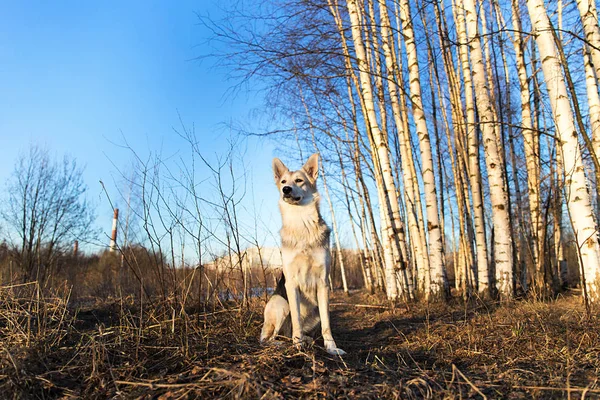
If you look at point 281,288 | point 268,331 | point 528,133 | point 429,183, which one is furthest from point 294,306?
point 528,133

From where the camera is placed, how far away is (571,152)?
213 inches

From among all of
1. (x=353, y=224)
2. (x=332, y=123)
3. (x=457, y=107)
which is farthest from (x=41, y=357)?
(x=353, y=224)

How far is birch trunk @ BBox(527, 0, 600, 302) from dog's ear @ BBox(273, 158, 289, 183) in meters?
4.08

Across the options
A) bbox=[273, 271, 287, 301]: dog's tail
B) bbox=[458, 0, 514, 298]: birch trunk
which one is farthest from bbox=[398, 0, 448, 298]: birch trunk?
bbox=[273, 271, 287, 301]: dog's tail

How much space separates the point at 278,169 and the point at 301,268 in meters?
1.21

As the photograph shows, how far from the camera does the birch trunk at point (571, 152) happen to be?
5332mm

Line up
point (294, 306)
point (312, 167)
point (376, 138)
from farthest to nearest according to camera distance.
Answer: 1. point (376, 138)
2. point (312, 167)
3. point (294, 306)

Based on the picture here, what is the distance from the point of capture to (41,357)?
2.46 m

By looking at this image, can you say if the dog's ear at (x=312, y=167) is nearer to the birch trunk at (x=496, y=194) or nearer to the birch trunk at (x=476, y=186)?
the birch trunk at (x=496, y=194)

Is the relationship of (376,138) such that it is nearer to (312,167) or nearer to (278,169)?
(312,167)

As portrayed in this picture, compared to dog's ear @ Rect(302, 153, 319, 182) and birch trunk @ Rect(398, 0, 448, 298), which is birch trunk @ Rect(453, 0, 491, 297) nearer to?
birch trunk @ Rect(398, 0, 448, 298)

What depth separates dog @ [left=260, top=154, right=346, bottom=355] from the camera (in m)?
3.54

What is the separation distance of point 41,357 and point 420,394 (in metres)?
2.44

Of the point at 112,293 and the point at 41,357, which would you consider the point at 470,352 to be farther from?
the point at 112,293
